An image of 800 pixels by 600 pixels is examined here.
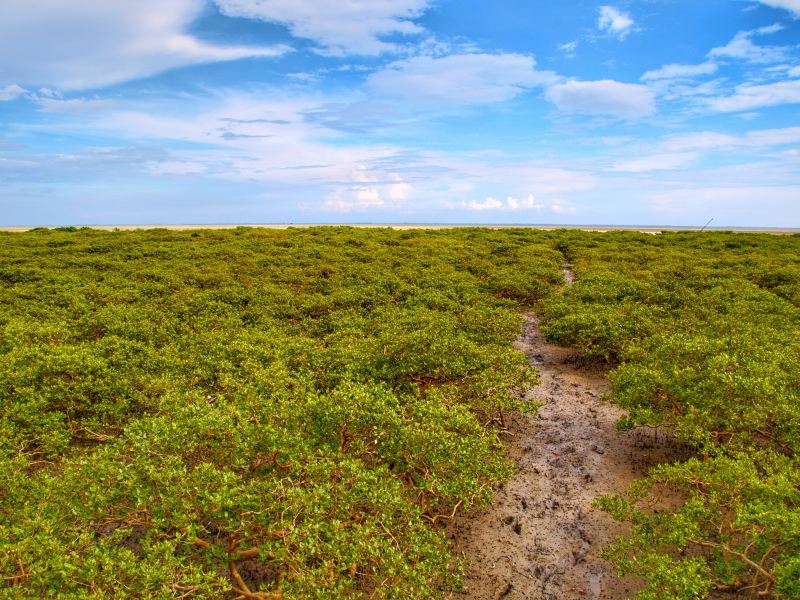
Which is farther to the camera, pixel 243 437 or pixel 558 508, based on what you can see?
pixel 558 508

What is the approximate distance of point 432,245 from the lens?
40.5m

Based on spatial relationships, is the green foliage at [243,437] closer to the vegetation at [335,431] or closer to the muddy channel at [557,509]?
the vegetation at [335,431]

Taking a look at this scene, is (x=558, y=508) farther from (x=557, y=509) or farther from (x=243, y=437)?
(x=243, y=437)

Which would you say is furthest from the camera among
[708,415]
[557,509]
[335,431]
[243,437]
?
[708,415]

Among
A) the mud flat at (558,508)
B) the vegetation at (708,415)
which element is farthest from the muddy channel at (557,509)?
the vegetation at (708,415)

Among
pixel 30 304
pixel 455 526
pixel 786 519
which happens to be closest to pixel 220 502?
pixel 455 526

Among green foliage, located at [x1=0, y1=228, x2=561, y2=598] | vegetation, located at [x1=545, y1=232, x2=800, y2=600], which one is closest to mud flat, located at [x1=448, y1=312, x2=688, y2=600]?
vegetation, located at [x1=545, y1=232, x2=800, y2=600]

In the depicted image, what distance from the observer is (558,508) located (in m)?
10.3

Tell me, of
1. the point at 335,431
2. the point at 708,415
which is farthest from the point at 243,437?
the point at 708,415

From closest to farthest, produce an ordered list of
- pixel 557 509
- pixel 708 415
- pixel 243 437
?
1. pixel 243 437
2. pixel 557 509
3. pixel 708 415

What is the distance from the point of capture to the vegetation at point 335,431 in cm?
→ 671

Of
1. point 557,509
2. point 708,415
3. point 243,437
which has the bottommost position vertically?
point 557,509

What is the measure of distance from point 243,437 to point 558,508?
6.46 m

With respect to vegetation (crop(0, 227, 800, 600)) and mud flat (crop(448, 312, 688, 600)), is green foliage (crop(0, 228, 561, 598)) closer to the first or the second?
vegetation (crop(0, 227, 800, 600))
